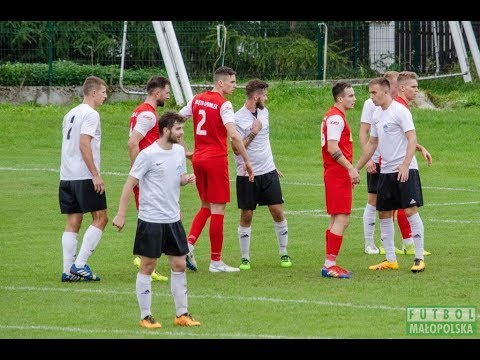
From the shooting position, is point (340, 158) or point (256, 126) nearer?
point (340, 158)

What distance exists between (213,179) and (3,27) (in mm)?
18994

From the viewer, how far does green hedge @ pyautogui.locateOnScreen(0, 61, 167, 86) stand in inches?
1267

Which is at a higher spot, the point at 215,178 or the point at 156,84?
the point at 156,84

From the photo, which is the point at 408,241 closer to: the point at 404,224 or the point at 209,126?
the point at 404,224

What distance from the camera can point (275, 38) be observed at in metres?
34.6

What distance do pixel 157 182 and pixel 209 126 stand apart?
10.7 feet

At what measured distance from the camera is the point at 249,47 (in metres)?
34.3

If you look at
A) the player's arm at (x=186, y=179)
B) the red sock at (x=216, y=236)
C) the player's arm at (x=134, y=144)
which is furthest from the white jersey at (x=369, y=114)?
the player's arm at (x=186, y=179)

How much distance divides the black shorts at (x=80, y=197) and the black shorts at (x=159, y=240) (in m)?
2.66

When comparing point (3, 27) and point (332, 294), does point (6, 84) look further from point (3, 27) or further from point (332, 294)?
point (332, 294)

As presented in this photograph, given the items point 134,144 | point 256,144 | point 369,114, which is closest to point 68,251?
point 134,144
